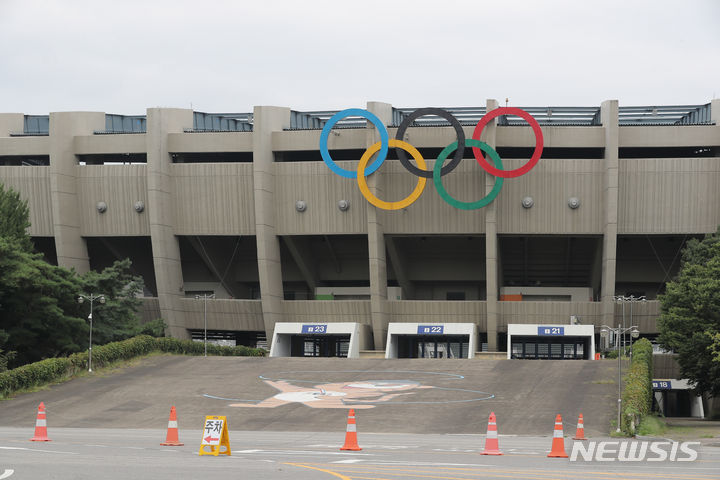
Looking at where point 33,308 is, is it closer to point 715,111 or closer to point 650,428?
point 650,428

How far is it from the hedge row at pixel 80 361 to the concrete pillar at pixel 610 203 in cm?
2760

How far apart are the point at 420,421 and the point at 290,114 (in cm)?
4026

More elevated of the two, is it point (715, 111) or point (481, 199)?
point (715, 111)

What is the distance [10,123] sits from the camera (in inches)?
3098

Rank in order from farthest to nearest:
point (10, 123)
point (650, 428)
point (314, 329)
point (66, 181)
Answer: point (10, 123), point (66, 181), point (314, 329), point (650, 428)

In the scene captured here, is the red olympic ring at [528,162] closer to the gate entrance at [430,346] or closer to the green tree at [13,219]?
the gate entrance at [430,346]

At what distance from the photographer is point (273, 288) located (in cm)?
7300

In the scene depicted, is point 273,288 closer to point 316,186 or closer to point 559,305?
point 316,186

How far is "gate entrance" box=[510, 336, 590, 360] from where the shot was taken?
7038 centimetres

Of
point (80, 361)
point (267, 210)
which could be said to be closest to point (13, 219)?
point (80, 361)

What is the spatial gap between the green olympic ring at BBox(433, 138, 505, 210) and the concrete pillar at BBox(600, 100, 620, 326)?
23.4 feet

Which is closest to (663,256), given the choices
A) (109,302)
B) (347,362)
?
(347,362)

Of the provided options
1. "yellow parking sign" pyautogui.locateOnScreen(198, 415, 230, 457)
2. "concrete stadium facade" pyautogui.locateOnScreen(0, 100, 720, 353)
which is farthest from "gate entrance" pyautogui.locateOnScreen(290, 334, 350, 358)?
"yellow parking sign" pyautogui.locateOnScreen(198, 415, 230, 457)

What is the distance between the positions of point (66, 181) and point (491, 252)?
31.6m
